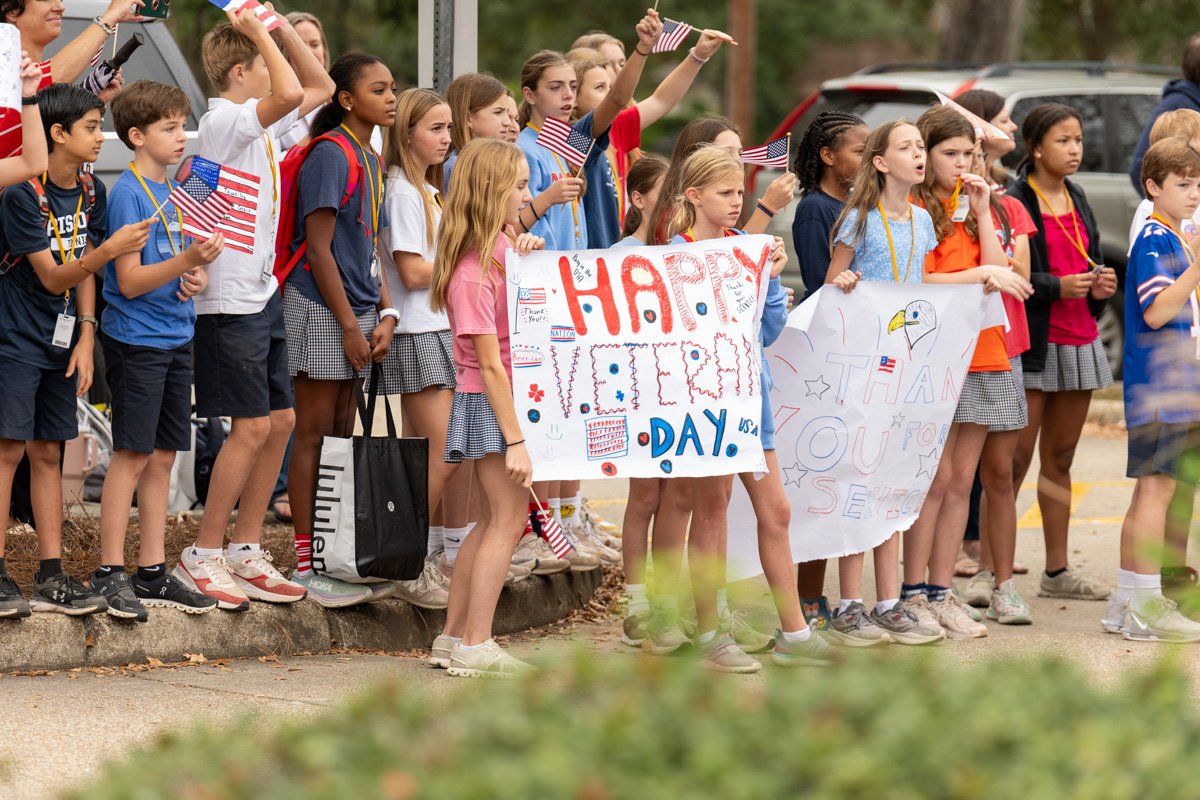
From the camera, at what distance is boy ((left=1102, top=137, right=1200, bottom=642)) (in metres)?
6.36

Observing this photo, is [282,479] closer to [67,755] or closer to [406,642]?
[406,642]

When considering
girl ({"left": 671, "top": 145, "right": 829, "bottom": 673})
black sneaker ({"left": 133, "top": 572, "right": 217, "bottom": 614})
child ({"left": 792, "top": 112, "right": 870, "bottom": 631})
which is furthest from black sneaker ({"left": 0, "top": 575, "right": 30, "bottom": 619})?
child ({"left": 792, "top": 112, "right": 870, "bottom": 631})

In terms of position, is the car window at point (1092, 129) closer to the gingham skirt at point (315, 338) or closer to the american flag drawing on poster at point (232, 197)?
the gingham skirt at point (315, 338)

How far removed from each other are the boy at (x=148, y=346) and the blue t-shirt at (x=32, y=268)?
0.43 feet

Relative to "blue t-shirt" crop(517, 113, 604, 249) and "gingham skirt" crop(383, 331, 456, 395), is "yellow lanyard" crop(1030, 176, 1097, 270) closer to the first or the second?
"blue t-shirt" crop(517, 113, 604, 249)

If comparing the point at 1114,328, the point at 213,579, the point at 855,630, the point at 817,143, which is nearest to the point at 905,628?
the point at 855,630

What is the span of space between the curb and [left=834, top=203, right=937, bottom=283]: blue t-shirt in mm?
1768

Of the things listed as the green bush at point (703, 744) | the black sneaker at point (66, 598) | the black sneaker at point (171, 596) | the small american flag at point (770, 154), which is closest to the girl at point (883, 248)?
the small american flag at point (770, 154)

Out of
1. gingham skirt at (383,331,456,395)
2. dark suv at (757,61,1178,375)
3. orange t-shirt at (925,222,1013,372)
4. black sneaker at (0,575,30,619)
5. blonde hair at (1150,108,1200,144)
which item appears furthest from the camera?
dark suv at (757,61,1178,375)

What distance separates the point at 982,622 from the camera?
6.71 metres

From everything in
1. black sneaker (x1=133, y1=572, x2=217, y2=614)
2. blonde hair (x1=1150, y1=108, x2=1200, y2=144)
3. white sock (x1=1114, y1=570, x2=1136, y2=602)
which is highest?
blonde hair (x1=1150, y1=108, x2=1200, y2=144)

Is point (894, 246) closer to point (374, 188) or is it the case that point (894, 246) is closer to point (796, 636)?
point (796, 636)

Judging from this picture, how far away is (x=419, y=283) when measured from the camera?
6070 millimetres

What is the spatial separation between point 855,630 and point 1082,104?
8174 mm
